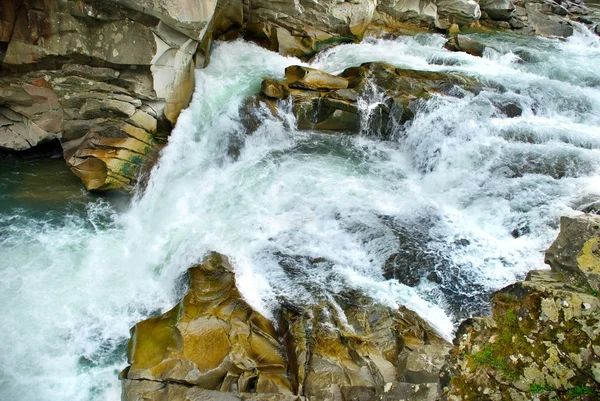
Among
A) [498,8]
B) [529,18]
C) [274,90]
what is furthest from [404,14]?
[274,90]

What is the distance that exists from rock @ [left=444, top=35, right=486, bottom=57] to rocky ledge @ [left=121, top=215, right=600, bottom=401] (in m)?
10.6

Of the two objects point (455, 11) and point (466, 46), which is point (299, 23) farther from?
point (455, 11)

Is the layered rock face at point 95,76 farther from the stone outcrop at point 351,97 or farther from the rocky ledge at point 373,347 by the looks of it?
the rocky ledge at point 373,347

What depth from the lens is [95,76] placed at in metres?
9.51

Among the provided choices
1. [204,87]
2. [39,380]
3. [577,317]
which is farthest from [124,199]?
[577,317]

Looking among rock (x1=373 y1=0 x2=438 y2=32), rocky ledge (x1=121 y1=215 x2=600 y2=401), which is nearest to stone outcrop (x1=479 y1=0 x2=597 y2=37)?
rock (x1=373 y1=0 x2=438 y2=32)

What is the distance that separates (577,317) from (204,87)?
9844 millimetres

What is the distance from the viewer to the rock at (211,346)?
548cm

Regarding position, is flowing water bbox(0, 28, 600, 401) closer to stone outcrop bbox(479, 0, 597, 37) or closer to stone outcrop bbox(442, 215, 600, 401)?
stone outcrop bbox(442, 215, 600, 401)

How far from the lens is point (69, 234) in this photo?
8.52 m

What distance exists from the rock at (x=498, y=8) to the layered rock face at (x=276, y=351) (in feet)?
54.8

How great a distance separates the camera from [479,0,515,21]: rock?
18.3m

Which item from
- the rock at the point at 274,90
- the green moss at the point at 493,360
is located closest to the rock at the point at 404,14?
the rock at the point at 274,90

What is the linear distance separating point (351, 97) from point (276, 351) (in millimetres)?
6975
